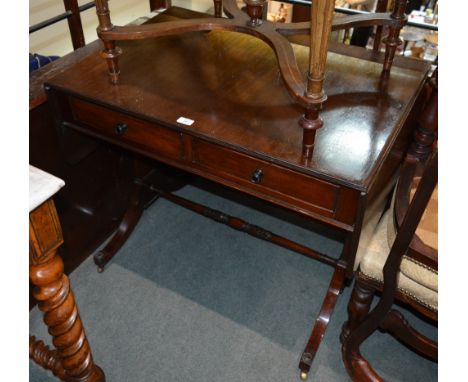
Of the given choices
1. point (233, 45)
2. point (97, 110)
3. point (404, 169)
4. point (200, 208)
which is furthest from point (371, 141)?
point (200, 208)

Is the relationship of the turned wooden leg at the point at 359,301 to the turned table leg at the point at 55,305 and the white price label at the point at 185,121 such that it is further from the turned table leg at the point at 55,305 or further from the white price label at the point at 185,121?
the turned table leg at the point at 55,305

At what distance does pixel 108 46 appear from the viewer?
1230 millimetres

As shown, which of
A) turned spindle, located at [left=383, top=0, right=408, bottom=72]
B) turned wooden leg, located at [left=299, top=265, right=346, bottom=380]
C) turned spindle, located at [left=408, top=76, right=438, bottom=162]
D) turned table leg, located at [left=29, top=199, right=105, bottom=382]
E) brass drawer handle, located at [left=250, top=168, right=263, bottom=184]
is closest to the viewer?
turned table leg, located at [left=29, top=199, right=105, bottom=382]

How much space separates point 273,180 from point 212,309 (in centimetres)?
70

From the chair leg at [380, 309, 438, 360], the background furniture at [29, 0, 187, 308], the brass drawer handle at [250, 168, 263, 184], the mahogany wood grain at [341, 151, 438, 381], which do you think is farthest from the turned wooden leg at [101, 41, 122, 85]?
the chair leg at [380, 309, 438, 360]

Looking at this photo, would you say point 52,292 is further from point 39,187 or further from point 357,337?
point 357,337

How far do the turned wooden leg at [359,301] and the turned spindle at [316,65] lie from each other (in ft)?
1.40

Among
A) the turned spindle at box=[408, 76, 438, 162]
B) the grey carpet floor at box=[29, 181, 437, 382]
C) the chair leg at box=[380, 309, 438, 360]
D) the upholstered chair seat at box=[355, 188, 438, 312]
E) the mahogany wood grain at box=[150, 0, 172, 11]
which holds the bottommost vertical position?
the grey carpet floor at box=[29, 181, 437, 382]

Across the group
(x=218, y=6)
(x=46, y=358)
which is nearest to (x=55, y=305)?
(x=46, y=358)

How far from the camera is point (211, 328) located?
5.17 ft

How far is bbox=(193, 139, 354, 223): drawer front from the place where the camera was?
105 centimetres

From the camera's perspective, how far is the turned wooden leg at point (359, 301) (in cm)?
125

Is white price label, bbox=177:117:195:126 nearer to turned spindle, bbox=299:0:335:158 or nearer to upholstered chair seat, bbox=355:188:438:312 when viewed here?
turned spindle, bbox=299:0:335:158

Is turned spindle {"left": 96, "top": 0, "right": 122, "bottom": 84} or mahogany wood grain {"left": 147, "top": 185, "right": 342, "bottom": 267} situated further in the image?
mahogany wood grain {"left": 147, "top": 185, "right": 342, "bottom": 267}
